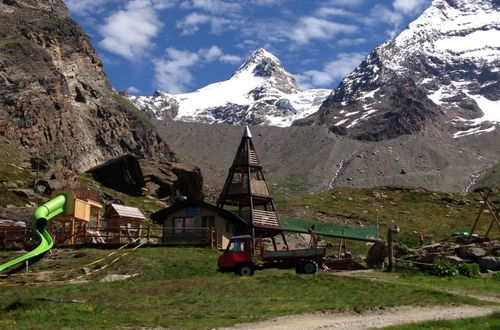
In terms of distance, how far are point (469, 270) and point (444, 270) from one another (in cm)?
148

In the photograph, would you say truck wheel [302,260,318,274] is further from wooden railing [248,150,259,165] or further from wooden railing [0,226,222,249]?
wooden railing [248,150,259,165]

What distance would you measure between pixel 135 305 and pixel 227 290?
19.4ft

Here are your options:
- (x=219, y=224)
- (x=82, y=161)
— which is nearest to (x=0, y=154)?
(x=82, y=161)

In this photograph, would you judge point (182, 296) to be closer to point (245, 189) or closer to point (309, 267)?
point (309, 267)

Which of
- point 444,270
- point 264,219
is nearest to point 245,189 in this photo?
point 264,219

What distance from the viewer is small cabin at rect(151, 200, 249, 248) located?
54.2 m

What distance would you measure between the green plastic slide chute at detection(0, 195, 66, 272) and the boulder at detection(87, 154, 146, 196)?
62578 millimetres

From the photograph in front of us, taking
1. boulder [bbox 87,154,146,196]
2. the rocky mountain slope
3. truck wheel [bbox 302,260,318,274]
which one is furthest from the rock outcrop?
truck wheel [bbox 302,260,318,274]

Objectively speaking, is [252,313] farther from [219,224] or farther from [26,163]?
[26,163]

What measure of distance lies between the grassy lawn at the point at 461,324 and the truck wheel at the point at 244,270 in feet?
59.8

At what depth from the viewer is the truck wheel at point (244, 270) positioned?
1576 inches

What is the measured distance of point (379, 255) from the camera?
1932 inches

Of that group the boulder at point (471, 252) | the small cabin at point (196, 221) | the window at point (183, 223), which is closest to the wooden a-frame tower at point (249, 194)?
the small cabin at point (196, 221)

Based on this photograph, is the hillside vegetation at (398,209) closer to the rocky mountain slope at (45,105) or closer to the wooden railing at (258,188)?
the wooden railing at (258,188)
